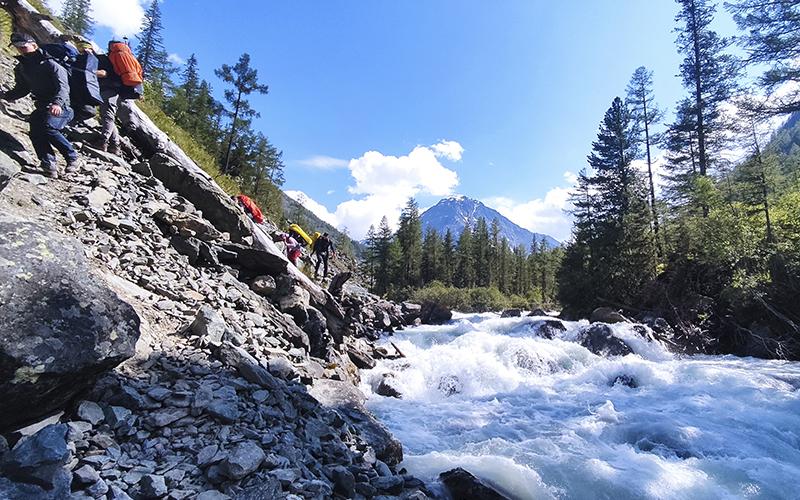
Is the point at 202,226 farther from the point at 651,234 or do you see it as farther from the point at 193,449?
the point at 651,234

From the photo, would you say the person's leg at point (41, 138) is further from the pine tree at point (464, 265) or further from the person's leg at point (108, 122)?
the pine tree at point (464, 265)

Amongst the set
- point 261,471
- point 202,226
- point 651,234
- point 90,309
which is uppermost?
point 651,234

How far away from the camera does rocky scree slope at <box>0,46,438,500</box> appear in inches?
119

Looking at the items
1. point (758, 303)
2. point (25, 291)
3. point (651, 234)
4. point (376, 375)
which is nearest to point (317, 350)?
point (376, 375)

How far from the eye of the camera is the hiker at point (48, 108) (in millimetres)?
6652

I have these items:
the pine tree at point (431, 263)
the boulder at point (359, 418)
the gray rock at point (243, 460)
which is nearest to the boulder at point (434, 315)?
the boulder at point (359, 418)

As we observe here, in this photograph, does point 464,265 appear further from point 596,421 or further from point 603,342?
point 596,421

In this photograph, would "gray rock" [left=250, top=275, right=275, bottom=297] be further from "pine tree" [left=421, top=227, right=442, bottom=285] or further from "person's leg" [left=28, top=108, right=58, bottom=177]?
"pine tree" [left=421, top=227, right=442, bottom=285]

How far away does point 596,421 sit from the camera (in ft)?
27.8

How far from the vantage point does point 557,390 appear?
11086 millimetres

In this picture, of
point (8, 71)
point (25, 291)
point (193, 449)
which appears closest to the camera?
point (25, 291)

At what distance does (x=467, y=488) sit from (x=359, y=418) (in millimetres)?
1910

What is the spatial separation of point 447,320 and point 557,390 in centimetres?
2195

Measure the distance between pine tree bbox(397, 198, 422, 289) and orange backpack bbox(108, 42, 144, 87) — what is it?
188 ft
